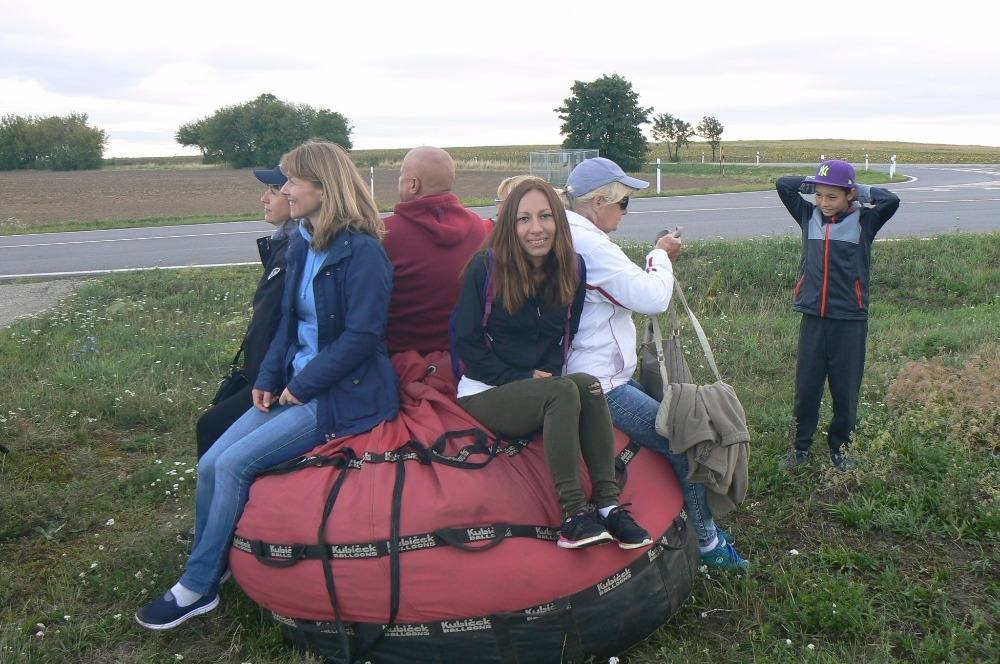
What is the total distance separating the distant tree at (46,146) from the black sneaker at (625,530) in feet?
204

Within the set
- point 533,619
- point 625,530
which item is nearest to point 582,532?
point 625,530

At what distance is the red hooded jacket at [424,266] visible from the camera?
4.45 metres

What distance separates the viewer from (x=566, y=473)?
366 cm

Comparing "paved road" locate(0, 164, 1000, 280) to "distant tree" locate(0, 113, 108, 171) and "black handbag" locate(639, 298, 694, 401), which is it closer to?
"black handbag" locate(639, 298, 694, 401)

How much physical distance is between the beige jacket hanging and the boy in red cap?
1.28m

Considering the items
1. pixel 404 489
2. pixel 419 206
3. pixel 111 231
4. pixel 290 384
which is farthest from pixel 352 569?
pixel 111 231

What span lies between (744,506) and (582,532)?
177 centimetres

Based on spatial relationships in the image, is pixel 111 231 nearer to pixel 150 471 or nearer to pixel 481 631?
pixel 150 471

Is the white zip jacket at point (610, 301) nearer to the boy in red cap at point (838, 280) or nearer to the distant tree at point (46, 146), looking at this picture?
the boy in red cap at point (838, 280)

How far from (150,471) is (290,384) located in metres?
2.12

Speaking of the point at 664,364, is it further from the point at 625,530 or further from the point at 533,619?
the point at 533,619

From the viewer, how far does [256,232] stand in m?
17.5

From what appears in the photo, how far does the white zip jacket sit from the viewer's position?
13.1ft

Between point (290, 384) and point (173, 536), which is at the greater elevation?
point (290, 384)
